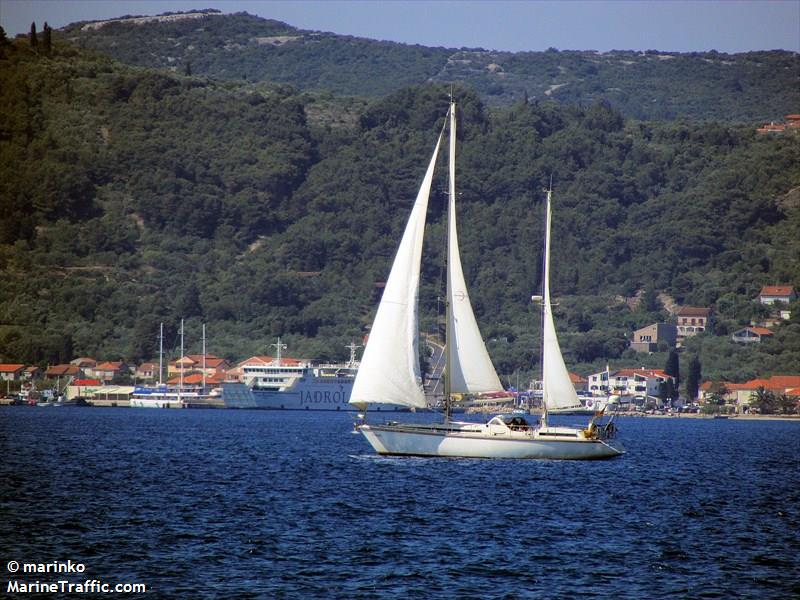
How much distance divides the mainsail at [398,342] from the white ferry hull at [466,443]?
5.40 ft

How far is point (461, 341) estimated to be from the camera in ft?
183

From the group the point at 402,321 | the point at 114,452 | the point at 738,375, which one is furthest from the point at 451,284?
the point at 738,375

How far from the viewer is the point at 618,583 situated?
31.8 metres

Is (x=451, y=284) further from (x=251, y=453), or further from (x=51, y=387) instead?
(x=51, y=387)

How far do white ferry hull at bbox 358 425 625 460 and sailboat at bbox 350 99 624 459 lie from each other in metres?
0.04

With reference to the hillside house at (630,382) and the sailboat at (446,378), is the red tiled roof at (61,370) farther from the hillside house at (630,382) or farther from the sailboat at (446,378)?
the sailboat at (446,378)

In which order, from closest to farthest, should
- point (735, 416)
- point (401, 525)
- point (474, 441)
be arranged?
point (401, 525), point (474, 441), point (735, 416)

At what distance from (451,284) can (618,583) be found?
25046mm

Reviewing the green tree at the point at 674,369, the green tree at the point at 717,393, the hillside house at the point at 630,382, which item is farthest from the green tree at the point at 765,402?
the green tree at the point at 674,369

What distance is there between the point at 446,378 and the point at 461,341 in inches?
56.9

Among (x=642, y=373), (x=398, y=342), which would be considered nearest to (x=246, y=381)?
(x=642, y=373)

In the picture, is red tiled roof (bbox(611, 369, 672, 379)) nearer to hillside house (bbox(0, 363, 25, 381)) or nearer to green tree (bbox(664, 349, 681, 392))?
green tree (bbox(664, 349, 681, 392))

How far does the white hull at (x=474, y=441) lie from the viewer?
54.8 metres

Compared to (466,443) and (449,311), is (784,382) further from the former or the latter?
(466,443)
